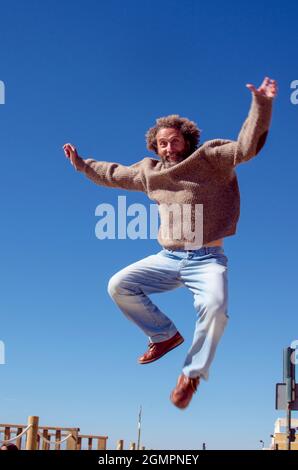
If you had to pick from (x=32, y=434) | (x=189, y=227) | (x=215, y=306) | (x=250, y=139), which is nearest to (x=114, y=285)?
(x=189, y=227)

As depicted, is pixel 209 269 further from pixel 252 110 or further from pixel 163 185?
pixel 252 110

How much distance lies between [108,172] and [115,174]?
0.10 metres

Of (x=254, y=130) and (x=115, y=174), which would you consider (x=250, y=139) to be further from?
(x=115, y=174)

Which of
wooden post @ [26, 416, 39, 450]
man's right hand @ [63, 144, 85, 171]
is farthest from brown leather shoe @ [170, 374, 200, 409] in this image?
wooden post @ [26, 416, 39, 450]

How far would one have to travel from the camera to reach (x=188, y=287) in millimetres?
5176

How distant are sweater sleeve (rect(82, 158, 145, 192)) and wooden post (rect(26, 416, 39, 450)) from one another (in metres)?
7.56

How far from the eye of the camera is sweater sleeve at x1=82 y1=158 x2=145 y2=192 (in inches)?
227

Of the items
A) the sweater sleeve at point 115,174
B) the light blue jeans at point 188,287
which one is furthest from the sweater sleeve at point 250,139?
the sweater sleeve at point 115,174

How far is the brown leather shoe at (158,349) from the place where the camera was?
546 cm

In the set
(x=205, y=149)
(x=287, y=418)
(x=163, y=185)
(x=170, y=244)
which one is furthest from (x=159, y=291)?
(x=287, y=418)

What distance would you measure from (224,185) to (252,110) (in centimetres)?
70

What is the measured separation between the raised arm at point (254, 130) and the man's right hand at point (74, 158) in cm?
156
